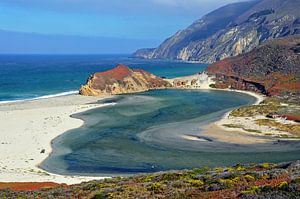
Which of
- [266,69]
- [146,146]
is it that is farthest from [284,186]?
[266,69]

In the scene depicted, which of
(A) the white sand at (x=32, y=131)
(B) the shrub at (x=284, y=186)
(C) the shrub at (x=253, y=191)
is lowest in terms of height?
(A) the white sand at (x=32, y=131)

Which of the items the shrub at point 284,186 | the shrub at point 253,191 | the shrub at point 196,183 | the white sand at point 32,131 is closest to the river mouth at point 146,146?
the white sand at point 32,131

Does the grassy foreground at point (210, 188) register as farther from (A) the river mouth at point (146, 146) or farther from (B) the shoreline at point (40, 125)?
(A) the river mouth at point (146, 146)

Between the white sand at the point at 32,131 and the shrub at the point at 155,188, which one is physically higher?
the shrub at the point at 155,188

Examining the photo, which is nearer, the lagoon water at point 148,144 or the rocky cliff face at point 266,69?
the lagoon water at point 148,144

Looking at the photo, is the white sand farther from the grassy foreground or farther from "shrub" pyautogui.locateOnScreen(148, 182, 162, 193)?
"shrub" pyautogui.locateOnScreen(148, 182, 162, 193)

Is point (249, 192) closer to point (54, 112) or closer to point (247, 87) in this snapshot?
point (54, 112)
